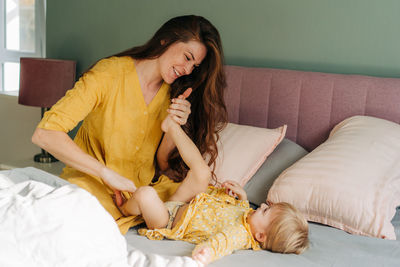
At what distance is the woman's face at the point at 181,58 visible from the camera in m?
1.73

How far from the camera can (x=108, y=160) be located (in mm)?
1839

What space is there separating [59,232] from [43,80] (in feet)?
6.87

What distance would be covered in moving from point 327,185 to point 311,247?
0.28 m

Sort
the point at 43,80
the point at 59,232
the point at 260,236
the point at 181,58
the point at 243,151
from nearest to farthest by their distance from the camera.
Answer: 1. the point at 59,232
2. the point at 260,236
3. the point at 181,58
4. the point at 243,151
5. the point at 43,80

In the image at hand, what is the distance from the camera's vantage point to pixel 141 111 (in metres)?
1.86

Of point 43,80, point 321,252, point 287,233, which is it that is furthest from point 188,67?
point 43,80

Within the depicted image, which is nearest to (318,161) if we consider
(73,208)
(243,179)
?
(243,179)

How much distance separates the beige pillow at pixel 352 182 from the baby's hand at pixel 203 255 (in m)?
0.53

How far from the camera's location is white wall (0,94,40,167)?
3598 millimetres

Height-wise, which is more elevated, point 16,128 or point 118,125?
point 118,125

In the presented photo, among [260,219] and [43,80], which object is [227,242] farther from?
[43,80]

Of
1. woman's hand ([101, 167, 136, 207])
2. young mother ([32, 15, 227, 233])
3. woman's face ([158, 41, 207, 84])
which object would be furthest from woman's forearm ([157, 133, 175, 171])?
woman's hand ([101, 167, 136, 207])

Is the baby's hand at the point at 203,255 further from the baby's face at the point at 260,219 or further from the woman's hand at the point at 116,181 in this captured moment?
the woman's hand at the point at 116,181

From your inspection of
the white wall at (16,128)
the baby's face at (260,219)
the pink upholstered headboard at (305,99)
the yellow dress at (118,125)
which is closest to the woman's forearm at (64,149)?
the yellow dress at (118,125)
